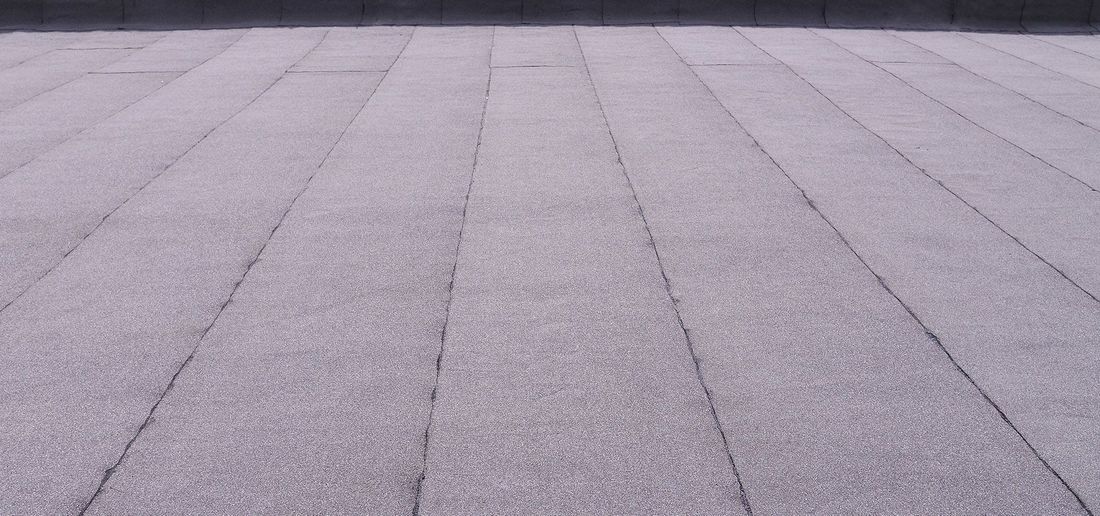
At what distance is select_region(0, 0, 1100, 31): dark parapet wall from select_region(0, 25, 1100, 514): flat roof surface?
5033 mm

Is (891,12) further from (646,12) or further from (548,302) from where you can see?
(548,302)

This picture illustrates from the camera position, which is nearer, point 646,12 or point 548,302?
point 548,302

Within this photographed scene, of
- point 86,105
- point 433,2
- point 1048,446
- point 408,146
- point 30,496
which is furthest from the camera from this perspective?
point 433,2

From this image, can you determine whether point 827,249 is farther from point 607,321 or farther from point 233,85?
point 233,85

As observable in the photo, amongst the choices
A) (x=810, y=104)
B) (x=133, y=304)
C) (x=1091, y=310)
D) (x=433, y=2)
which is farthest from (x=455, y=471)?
(x=433, y=2)

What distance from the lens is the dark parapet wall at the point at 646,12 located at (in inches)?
592

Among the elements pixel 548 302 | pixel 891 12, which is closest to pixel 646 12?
pixel 891 12

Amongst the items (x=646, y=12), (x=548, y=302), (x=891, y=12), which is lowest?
(x=548, y=302)

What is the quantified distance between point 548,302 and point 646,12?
11106 millimetres

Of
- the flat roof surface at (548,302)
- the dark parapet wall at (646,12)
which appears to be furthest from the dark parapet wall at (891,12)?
the flat roof surface at (548,302)

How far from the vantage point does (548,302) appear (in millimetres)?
5379

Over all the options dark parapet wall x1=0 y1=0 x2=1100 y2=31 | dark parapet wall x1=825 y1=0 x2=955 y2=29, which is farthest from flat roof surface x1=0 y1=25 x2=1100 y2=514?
dark parapet wall x1=825 y1=0 x2=955 y2=29

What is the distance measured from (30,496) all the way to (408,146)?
527 centimetres

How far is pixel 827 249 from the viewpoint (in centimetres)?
616
